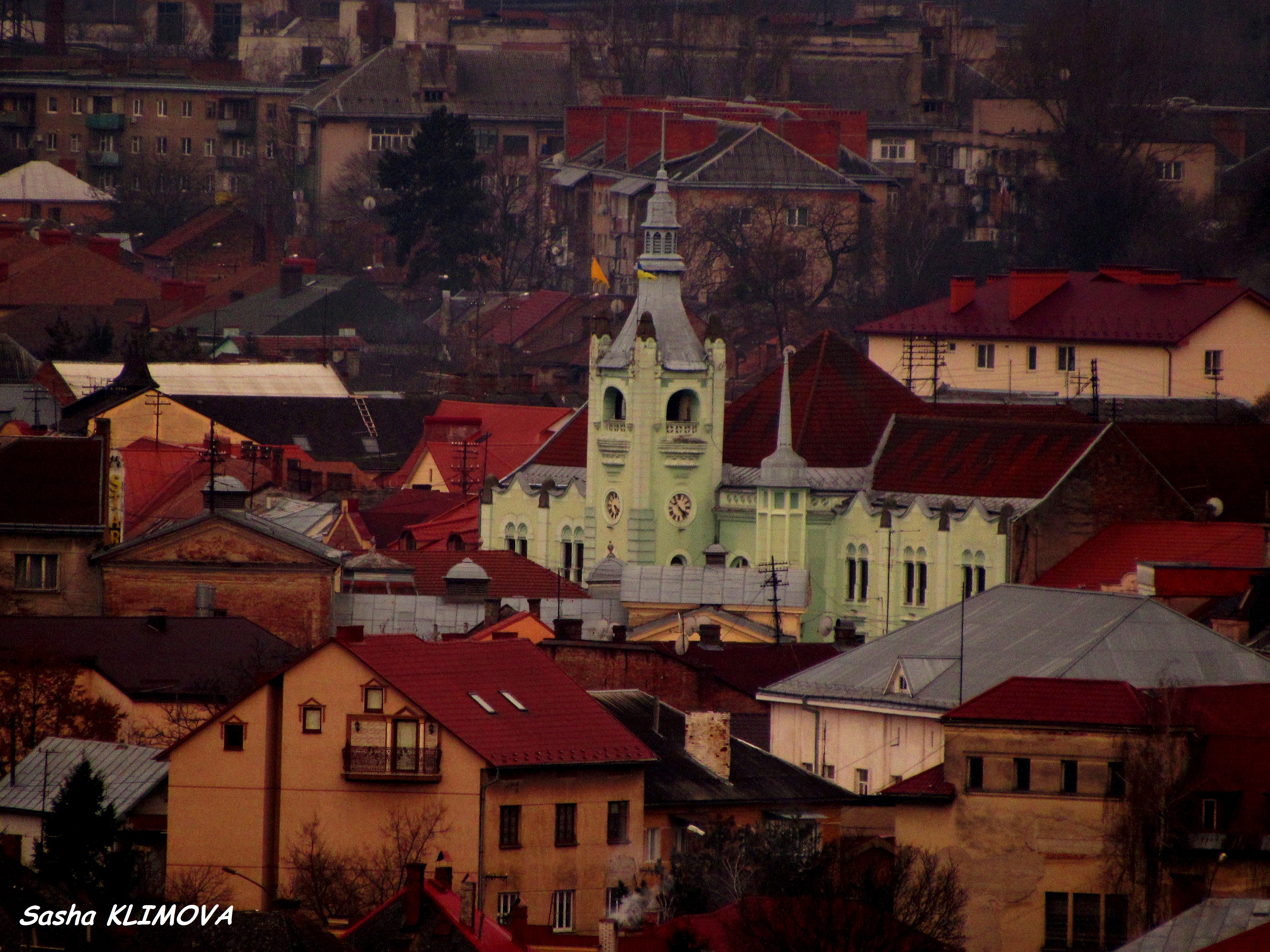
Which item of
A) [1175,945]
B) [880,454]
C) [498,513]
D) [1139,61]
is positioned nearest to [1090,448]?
[880,454]

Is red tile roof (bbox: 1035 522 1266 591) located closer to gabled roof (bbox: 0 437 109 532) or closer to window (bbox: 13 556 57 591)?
gabled roof (bbox: 0 437 109 532)

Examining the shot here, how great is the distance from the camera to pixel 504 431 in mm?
120812

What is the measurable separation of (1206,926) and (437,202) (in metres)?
118

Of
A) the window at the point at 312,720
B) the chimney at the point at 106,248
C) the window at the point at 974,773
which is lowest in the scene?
the window at the point at 974,773

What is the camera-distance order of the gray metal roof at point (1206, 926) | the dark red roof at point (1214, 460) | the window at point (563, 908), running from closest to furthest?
the gray metal roof at point (1206, 926) → the window at point (563, 908) → the dark red roof at point (1214, 460)

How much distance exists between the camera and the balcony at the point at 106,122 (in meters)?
192

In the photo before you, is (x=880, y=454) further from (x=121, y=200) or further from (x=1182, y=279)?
(x=121, y=200)

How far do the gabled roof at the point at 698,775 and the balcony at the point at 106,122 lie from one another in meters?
133

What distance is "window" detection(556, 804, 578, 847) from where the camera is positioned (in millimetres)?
55156

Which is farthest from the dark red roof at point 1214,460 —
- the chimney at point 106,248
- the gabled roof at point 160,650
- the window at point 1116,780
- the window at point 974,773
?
the chimney at point 106,248

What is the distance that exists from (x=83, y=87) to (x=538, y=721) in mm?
139622

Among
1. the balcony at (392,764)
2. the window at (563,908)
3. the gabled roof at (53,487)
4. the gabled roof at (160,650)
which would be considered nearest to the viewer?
the window at (563,908)

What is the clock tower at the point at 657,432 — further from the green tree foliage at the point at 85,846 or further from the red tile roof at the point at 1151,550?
the green tree foliage at the point at 85,846

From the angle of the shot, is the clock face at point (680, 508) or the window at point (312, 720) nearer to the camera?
the window at point (312, 720)
